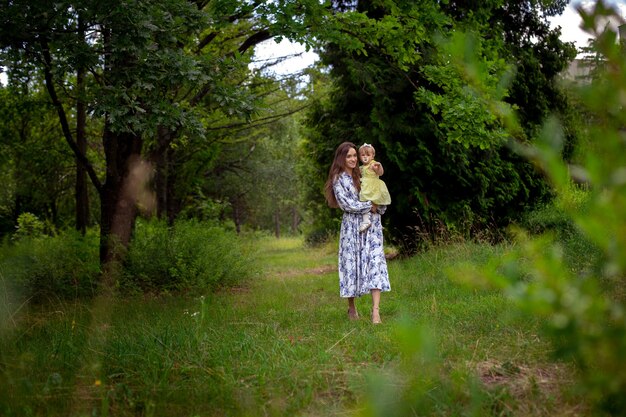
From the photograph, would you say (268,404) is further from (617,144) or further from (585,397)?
(617,144)

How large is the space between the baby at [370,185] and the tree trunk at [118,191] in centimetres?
452

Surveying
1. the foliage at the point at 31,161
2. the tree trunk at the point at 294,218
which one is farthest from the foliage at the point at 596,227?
the tree trunk at the point at 294,218

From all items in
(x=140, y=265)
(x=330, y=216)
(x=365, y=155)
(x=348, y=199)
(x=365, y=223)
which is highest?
(x=365, y=155)

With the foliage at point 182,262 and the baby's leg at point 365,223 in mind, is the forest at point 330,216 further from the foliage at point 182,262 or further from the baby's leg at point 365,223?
the baby's leg at point 365,223

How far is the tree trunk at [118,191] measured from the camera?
9695 mm

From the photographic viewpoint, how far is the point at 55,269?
9320 mm

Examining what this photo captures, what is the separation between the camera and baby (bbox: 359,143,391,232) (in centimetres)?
677

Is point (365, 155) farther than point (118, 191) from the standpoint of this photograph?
No

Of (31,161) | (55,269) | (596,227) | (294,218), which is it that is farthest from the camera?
(294,218)

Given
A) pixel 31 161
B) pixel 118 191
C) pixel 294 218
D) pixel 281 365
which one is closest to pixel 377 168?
pixel 281 365

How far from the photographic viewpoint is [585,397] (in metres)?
3.01

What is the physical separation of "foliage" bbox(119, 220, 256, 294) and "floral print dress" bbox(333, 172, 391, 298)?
376cm

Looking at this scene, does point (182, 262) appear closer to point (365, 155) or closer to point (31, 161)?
point (365, 155)

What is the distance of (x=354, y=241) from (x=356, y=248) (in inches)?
3.4
